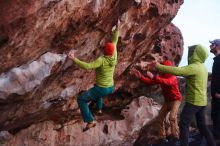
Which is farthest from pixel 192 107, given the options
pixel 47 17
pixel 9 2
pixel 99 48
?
pixel 9 2

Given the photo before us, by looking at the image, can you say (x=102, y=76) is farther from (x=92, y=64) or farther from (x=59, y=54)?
(x=59, y=54)

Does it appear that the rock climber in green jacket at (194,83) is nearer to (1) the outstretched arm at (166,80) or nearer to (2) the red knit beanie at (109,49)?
(1) the outstretched arm at (166,80)

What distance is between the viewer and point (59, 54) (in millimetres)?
10453

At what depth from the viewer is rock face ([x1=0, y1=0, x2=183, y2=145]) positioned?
9180mm

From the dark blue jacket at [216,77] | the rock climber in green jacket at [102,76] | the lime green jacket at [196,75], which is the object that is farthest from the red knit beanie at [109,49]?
the dark blue jacket at [216,77]

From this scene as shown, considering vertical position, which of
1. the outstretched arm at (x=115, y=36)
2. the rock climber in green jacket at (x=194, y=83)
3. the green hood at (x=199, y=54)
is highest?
the outstretched arm at (x=115, y=36)

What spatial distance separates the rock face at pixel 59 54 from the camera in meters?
9.18

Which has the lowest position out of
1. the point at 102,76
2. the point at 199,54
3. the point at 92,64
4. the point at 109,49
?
the point at 102,76

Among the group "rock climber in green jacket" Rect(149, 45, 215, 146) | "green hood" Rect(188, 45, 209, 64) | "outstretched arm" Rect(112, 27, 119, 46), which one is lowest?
"rock climber in green jacket" Rect(149, 45, 215, 146)

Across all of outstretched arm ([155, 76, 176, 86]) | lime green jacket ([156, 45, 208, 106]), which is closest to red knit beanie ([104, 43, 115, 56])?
lime green jacket ([156, 45, 208, 106])

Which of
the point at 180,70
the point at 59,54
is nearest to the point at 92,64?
the point at 59,54

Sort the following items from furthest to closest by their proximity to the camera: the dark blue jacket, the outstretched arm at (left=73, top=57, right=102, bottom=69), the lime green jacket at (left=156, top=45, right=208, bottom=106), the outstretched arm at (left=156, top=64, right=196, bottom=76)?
the dark blue jacket, the lime green jacket at (left=156, top=45, right=208, bottom=106), the outstretched arm at (left=156, top=64, right=196, bottom=76), the outstretched arm at (left=73, top=57, right=102, bottom=69)

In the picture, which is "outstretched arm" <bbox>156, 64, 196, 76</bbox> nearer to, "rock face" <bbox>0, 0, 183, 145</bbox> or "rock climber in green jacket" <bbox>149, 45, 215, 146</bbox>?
"rock climber in green jacket" <bbox>149, 45, 215, 146</bbox>

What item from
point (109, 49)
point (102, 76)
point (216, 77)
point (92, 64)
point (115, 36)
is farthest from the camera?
point (216, 77)
